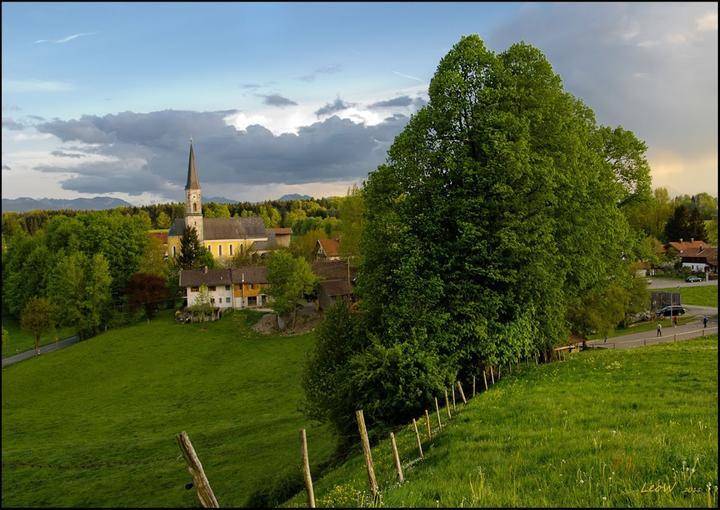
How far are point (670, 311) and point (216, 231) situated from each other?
321 ft

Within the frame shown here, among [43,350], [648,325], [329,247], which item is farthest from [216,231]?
[648,325]

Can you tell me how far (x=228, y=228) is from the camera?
13125cm

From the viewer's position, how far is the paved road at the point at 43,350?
66.7 m

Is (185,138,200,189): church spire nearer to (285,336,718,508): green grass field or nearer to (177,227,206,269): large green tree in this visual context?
(177,227,206,269): large green tree

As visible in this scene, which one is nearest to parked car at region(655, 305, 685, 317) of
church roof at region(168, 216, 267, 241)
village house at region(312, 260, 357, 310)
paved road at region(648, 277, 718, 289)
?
paved road at region(648, 277, 718, 289)

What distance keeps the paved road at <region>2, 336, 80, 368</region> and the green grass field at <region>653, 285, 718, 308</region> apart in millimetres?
80788

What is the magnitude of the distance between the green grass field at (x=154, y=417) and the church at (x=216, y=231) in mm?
51294

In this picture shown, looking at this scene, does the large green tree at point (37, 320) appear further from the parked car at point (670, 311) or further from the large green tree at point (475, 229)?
the parked car at point (670, 311)

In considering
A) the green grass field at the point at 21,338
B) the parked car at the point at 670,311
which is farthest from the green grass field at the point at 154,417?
the parked car at the point at 670,311

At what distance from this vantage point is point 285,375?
5031 centimetres

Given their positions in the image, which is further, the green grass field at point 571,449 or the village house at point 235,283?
the village house at point 235,283

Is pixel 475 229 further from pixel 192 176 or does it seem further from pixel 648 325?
pixel 192 176

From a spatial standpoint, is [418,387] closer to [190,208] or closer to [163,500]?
[163,500]

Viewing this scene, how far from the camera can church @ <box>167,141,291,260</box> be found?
124688 millimetres
